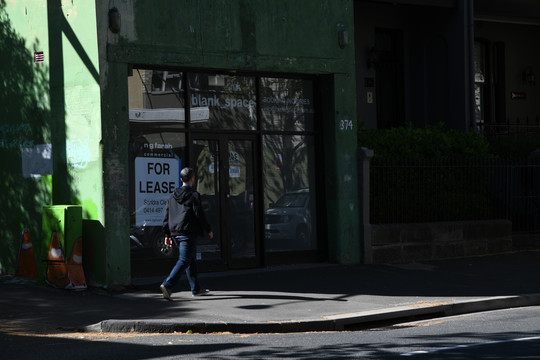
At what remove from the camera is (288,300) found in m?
12.4

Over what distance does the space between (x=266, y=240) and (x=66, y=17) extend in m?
5.15

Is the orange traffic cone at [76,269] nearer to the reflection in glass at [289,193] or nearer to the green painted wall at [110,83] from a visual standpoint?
the green painted wall at [110,83]

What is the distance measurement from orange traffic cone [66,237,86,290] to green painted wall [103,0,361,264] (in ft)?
1.65

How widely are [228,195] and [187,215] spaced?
313 centimetres

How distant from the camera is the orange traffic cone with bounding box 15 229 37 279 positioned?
47.5 ft

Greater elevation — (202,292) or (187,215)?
(187,215)

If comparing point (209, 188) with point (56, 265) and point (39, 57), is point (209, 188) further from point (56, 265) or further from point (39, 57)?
point (39, 57)

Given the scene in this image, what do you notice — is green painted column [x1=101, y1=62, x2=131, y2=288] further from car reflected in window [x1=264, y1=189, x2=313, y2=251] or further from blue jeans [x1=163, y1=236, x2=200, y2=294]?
car reflected in window [x1=264, y1=189, x2=313, y2=251]

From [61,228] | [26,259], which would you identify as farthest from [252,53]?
[26,259]

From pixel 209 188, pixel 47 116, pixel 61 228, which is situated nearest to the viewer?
pixel 61 228

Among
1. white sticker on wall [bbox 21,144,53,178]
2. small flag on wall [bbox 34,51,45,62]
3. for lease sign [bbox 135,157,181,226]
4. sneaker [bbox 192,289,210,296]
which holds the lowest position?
sneaker [bbox 192,289,210,296]

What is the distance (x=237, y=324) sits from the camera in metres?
10.3

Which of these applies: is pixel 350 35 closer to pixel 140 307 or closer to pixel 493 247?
pixel 493 247

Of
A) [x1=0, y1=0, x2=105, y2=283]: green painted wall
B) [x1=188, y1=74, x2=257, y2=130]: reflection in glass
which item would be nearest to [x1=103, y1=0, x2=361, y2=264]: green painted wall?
[x1=0, y1=0, x2=105, y2=283]: green painted wall
